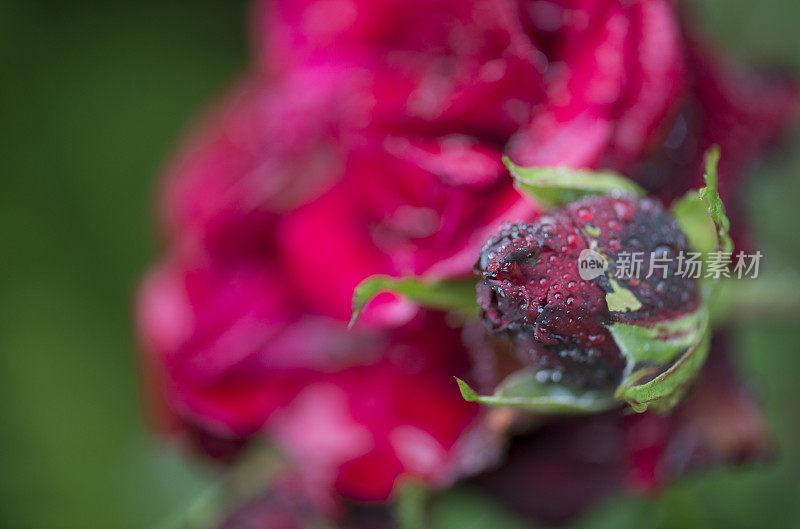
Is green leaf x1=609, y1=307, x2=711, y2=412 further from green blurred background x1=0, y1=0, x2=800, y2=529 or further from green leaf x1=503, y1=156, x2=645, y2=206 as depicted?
green blurred background x1=0, y1=0, x2=800, y2=529

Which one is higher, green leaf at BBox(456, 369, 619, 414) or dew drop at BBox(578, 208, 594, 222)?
dew drop at BBox(578, 208, 594, 222)

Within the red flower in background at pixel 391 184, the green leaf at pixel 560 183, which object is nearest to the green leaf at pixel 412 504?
the red flower in background at pixel 391 184

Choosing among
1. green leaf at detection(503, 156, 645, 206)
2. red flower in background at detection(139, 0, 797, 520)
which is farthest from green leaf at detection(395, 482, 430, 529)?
green leaf at detection(503, 156, 645, 206)

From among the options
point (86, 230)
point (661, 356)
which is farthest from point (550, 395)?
point (86, 230)

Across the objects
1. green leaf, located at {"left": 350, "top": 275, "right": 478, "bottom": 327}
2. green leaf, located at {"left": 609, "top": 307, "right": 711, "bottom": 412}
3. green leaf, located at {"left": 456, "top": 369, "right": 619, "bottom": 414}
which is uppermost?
green leaf, located at {"left": 350, "top": 275, "right": 478, "bottom": 327}

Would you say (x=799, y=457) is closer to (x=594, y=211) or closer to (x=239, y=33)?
(x=594, y=211)

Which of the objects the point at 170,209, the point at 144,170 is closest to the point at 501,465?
the point at 170,209

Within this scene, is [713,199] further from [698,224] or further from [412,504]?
[412,504]
